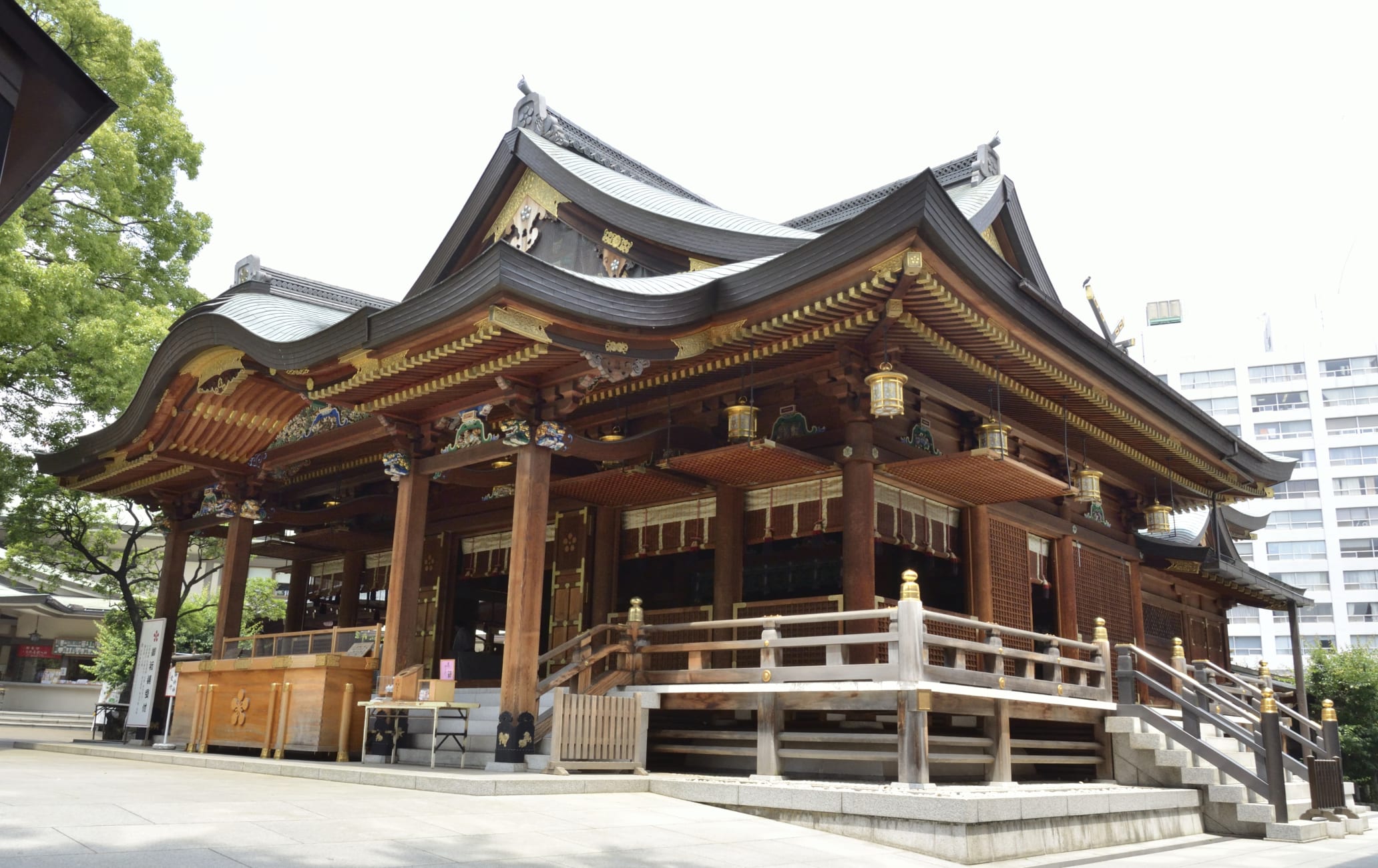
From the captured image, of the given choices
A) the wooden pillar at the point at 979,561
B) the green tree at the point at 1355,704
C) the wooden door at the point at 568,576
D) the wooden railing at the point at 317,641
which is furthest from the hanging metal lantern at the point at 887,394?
the green tree at the point at 1355,704

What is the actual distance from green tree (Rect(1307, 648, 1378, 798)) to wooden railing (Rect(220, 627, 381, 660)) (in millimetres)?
23572

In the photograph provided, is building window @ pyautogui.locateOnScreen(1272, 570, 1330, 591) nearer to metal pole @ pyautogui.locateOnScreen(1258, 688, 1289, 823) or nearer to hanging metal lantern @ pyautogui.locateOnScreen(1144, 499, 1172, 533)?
hanging metal lantern @ pyautogui.locateOnScreen(1144, 499, 1172, 533)

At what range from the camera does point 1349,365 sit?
216 ft

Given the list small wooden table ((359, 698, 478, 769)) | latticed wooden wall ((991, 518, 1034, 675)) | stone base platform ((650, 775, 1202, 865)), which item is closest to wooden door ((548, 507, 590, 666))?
small wooden table ((359, 698, 478, 769))

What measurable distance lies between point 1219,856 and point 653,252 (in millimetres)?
9132

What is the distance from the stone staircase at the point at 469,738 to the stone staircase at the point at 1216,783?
22.9ft

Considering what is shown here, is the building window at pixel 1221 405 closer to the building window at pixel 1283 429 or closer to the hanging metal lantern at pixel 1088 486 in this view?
the building window at pixel 1283 429

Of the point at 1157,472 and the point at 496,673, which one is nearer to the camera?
the point at 496,673

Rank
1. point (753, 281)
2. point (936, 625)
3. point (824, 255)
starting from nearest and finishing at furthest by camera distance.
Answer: point (824, 255), point (753, 281), point (936, 625)

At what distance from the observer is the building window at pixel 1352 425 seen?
64.1 meters

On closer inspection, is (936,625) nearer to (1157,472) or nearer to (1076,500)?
(1076,500)

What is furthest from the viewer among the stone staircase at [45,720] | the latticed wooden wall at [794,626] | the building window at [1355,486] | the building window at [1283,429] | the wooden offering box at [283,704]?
the building window at [1283,429]

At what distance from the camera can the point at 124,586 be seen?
66.0 ft

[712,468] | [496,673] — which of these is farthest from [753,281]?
[496,673]
